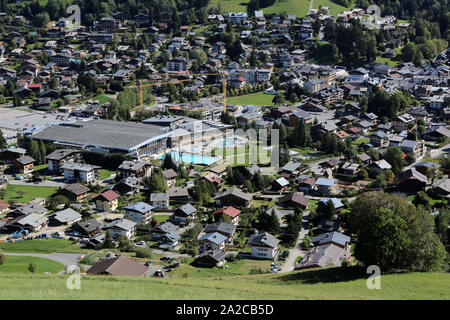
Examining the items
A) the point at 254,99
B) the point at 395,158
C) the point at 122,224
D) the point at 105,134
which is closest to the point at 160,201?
the point at 122,224

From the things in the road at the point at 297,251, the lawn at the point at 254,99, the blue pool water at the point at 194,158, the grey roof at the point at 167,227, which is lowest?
the road at the point at 297,251

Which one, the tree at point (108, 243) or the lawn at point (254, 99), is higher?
the lawn at point (254, 99)

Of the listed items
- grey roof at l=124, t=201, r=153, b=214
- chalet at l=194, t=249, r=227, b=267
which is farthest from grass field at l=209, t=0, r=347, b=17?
chalet at l=194, t=249, r=227, b=267

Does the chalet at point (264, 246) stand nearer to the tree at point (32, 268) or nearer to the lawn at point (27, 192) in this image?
the tree at point (32, 268)

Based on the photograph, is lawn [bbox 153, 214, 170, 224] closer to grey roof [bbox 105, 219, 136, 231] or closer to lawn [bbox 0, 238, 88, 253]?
grey roof [bbox 105, 219, 136, 231]

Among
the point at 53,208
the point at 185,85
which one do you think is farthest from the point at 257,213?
the point at 185,85

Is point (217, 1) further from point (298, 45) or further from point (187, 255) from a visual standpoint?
point (187, 255)

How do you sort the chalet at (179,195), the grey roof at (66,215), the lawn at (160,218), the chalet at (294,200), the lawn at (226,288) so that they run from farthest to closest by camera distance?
the chalet at (179,195) → the chalet at (294,200) → the lawn at (160,218) → the grey roof at (66,215) → the lawn at (226,288)

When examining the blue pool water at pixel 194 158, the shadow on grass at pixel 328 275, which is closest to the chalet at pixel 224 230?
the shadow on grass at pixel 328 275
